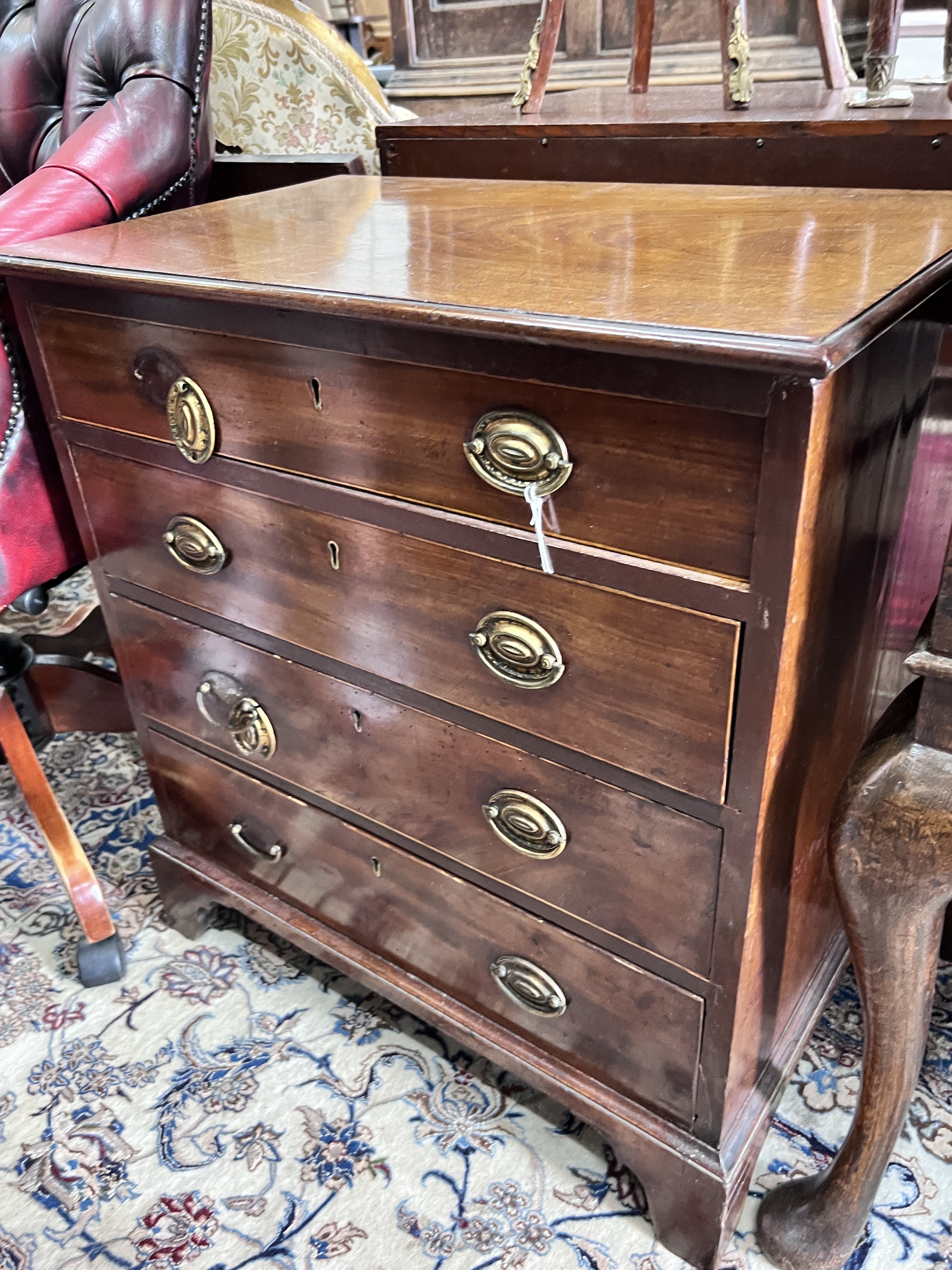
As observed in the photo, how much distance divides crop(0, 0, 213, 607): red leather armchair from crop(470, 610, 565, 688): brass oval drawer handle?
58 cm

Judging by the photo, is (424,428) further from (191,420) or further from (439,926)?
(439,926)

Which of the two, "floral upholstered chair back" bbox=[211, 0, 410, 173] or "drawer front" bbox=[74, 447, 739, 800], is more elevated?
"floral upholstered chair back" bbox=[211, 0, 410, 173]

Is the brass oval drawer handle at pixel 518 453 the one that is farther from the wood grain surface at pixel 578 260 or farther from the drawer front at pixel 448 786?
the drawer front at pixel 448 786

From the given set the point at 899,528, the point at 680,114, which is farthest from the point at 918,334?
the point at 680,114

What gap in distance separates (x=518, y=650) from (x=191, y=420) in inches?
13.9

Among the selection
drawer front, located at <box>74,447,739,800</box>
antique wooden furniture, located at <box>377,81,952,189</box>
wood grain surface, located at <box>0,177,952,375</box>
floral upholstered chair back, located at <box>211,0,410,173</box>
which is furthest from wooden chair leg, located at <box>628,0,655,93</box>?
drawer front, located at <box>74,447,739,800</box>

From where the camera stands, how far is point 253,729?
3.22ft

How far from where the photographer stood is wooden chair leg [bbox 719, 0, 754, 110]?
0.99 m

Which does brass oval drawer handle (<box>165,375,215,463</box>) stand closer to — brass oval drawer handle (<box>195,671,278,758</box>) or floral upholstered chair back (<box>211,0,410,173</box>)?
brass oval drawer handle (<box>195,671,278,758</box>)

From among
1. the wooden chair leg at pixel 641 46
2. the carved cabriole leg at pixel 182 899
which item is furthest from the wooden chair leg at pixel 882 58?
the carved cabriole leg at pixel 182 899

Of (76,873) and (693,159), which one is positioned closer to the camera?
(693,159)

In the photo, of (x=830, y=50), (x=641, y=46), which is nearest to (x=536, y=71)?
(x=641, y=46)

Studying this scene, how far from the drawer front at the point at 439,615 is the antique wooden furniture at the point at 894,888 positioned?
11 centimetres

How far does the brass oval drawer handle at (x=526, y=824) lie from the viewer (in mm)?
769
